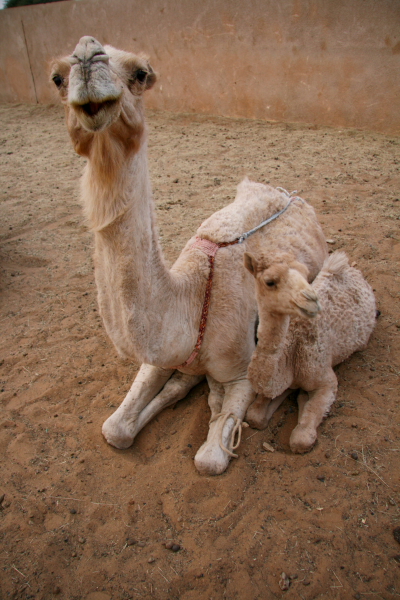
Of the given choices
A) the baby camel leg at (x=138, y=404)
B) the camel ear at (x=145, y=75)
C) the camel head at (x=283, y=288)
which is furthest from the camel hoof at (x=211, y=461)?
the camel ear at (x=145, y=75)

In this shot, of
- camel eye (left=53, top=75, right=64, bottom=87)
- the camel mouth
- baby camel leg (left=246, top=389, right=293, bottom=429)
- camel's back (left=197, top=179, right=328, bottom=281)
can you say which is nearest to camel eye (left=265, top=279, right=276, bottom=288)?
camel's back (left=197, top=179, right=328, bottom=281)

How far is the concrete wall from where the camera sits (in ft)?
23.5

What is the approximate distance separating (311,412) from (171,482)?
890 millimetres

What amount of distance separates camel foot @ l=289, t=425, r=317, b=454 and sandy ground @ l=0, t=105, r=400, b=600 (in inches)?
1.9

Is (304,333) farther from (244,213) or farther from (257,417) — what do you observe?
(244,213)

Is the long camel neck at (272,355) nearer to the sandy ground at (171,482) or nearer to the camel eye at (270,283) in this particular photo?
the camel eye at (270,283)

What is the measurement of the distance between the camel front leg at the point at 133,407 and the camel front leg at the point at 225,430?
0.45 m

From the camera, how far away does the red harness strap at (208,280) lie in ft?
8.86

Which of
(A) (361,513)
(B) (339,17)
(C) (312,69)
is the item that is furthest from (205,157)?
(A) (361,513)

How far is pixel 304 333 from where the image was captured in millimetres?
2717

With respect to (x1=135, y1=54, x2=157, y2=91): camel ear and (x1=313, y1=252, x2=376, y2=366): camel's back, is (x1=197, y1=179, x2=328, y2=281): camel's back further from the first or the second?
(x1=135, y1=54, x2=157, y2=91): camel ear

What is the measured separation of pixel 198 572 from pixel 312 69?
7914 millimetres

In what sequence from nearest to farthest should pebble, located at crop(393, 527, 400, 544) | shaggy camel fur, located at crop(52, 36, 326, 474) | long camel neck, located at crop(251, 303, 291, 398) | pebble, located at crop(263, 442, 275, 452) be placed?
shaggy camel fur, located at crop(52, 36, 326, 474) < pebble, located at crop(393, 527, 400, 544) < long camel neck, located at crop(251, 303, 291, 398) < pebble, located at crop(263, 442, 275, 452)

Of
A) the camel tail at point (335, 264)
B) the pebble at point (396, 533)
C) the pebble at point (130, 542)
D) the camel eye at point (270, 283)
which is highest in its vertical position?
the camel eye at point (270, 283)
